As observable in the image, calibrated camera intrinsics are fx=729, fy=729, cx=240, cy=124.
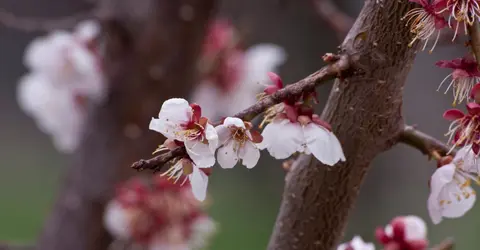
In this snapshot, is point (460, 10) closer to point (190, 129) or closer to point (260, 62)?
point (190, 129)

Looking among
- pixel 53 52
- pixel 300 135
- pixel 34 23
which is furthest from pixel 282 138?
pixel 53 52

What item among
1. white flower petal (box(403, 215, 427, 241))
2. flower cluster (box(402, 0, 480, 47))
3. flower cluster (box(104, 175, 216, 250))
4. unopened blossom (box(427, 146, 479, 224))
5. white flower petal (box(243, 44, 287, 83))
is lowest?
unopened blossom (box(427, 146, 479, 224))

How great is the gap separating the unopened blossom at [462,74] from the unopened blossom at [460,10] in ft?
0.07

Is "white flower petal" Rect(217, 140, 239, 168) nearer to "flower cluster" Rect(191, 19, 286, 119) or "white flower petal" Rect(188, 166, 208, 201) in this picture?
"white flower petal" Rect(188, 166, 208, 201)

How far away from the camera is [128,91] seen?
110 cm

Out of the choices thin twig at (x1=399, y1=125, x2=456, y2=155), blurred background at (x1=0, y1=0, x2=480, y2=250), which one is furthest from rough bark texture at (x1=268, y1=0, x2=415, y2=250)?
blurred background at (x1=0, y1=0, x2=480, y2=250)

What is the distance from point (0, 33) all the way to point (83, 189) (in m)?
2.55

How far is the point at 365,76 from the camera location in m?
0.45

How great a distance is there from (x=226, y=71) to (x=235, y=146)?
823 mm

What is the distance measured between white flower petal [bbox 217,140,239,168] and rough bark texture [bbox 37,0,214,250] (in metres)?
0.68

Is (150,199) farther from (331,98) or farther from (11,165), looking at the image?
(11,165)

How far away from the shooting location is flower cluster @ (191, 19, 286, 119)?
122 cm

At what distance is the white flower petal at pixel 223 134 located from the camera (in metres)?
0.40

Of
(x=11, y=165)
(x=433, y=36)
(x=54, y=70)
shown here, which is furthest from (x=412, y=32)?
(x=11, y=165)
